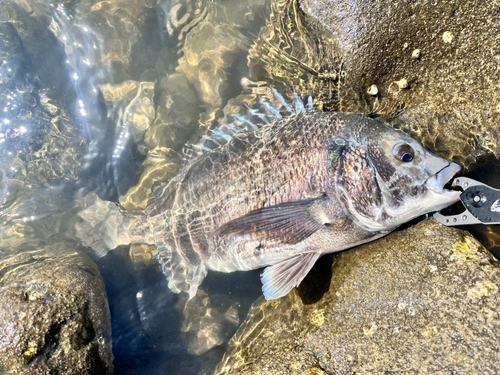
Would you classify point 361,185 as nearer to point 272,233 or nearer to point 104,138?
point 272,233

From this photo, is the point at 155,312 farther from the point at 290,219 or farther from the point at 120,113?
the point at 120,113

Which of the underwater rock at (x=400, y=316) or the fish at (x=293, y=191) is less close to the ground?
the fish at (x=293, y=191)

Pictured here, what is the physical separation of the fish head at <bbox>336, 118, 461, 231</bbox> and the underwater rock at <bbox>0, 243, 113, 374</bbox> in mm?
2966

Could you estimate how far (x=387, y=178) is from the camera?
8.53 feet

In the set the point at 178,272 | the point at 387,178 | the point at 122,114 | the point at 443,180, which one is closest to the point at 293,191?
the point at 387,178

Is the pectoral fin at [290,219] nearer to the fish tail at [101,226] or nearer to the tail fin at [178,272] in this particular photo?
the tail fin at [178,272]

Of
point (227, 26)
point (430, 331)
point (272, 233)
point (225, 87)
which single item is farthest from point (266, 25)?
→ point (430, 331)

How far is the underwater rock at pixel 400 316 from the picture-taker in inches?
84.7

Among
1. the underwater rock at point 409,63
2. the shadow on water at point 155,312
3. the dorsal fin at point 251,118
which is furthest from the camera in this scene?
the shadow on water at point 155,312

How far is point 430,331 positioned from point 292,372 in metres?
1.14

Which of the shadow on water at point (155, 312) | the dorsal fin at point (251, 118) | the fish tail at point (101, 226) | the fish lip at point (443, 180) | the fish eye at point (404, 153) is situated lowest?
the shadow on water at point (155, 312)

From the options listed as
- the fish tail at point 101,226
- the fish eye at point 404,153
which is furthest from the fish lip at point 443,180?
the fish tail at point 101,226

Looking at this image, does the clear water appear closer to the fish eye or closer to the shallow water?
the shallow water

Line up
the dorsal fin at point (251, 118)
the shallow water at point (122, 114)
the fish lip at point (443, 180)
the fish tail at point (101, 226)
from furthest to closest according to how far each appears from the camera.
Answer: the fish tail at point (101, 226) → the shallow water at point (122, 114) → the dorsal fin at point (251, 118) → the fish lip at point (443, 180)
